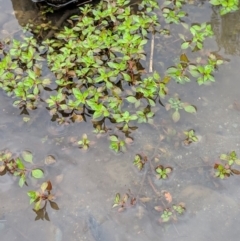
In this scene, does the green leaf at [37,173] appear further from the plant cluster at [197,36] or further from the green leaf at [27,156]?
the plant cluster at [197,36]

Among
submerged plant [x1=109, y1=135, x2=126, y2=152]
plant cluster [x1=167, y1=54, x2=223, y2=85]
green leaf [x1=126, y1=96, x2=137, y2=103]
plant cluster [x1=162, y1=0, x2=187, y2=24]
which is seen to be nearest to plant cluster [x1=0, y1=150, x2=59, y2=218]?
submerged plant [x1=109, y1=135, x2=126, y2=152]

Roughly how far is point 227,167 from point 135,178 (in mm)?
825

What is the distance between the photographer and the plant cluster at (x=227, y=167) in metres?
3.57

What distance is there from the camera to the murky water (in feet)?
11.0

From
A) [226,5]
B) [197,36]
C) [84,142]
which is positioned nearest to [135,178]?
[84,142]

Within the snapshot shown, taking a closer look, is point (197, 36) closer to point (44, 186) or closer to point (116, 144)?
point (116, 144)

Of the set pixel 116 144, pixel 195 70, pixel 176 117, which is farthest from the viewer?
pixel 195 70

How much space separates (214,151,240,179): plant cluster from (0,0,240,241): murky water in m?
0.06

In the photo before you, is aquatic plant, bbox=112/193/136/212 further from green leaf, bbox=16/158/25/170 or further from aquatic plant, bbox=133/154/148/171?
green leaf, bbox=16/158/25/170

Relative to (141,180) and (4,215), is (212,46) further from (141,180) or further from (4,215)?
(4,215)

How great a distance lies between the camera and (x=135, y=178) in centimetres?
362

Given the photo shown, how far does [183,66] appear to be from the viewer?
Answer: 14.0ft

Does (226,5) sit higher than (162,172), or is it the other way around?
(226,5)

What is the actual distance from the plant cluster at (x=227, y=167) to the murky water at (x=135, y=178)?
6 centimetres
